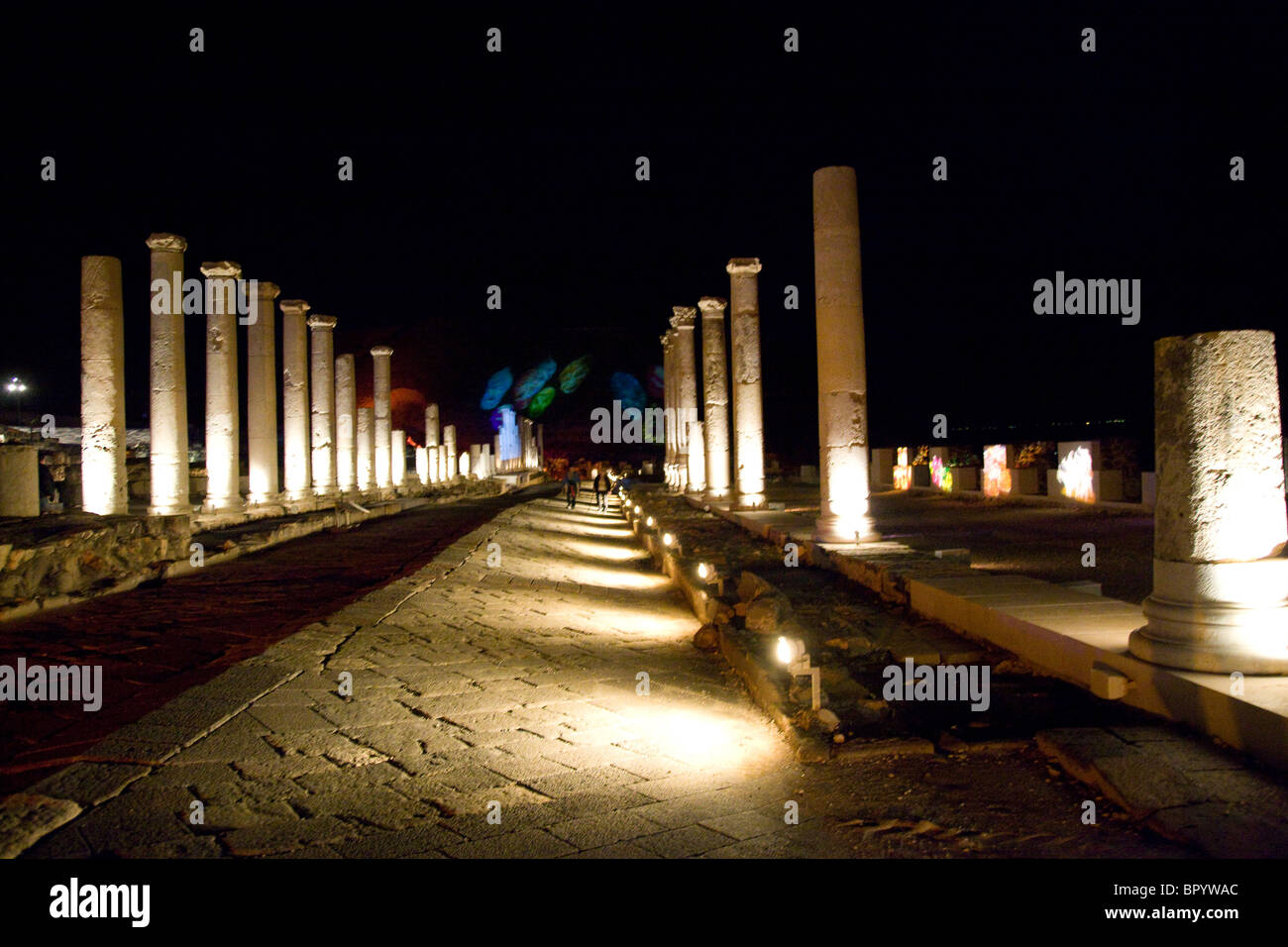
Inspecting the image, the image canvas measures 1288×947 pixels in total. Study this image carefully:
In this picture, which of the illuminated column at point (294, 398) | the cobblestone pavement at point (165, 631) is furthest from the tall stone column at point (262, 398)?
the cobblestone pavement at point (165, 631)

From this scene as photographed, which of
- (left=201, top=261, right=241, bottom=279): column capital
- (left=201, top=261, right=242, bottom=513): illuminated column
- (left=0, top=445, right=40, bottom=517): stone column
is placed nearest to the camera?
(left=0, top=445, right=40, bottom=517): stone column

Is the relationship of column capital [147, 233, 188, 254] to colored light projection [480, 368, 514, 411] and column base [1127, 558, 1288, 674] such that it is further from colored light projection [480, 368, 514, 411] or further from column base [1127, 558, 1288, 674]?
colored light projection [480, 368, 514, 411]

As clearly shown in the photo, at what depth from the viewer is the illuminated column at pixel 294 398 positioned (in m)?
23.2

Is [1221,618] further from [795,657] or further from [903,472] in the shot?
[903,472]

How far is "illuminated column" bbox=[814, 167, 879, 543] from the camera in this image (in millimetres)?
12164

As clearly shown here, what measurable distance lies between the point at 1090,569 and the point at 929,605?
9.87 feet

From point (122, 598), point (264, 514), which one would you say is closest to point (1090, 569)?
point (122, 598)

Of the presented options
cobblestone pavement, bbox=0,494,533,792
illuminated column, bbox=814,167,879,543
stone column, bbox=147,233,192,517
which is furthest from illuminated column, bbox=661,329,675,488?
illuminated column, bbox=814,167,879,543

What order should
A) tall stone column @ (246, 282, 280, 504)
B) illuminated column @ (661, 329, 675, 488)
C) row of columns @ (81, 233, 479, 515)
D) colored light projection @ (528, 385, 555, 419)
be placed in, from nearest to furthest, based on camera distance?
row of columns @ (81, 233, 479, 515)
tall stone column @ (246, 282, 280, 504)
illuminated column @ (661, 329, 675, 488)
colored light projection @ (528, 385, 555, 419)

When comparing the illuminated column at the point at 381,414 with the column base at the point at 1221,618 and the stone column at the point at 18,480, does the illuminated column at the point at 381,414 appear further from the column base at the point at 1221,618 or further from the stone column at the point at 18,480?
the column base at the point at 1221,618

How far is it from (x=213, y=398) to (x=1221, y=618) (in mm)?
18992

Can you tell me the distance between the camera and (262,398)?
829 inches

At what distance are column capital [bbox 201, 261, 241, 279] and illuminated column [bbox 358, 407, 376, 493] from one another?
1594 cm

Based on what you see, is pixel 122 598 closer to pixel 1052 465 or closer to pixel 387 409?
pixel 1052 465
